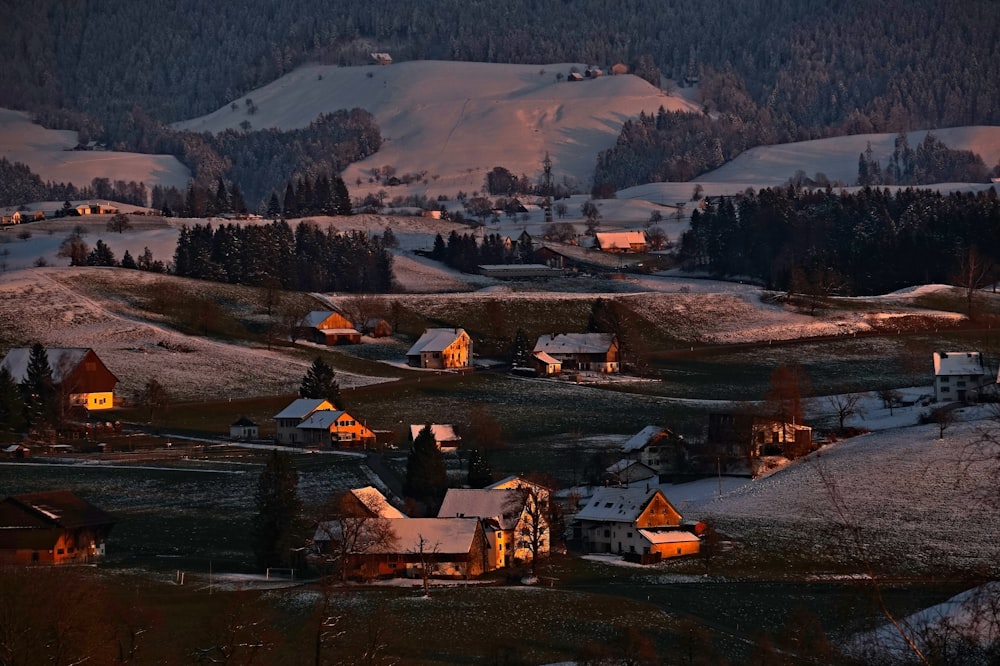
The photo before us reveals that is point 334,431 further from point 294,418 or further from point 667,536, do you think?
point 667,536

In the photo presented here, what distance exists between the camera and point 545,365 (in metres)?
92.8

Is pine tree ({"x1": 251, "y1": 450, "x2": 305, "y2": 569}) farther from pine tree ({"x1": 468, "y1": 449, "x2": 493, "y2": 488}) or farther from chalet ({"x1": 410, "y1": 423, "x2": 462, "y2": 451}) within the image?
chalet ({"x1": 410, "y1": 423, "x2": 462, "y2": 451})

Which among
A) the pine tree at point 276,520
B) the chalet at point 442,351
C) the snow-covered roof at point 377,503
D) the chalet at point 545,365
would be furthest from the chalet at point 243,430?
the pine tree at point 276,520

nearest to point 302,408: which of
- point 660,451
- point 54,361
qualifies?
point 54,361

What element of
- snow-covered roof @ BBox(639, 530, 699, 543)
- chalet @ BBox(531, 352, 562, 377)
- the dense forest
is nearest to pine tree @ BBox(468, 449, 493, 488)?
snow-covered roof @ BBox(639, 530, 699, 543)

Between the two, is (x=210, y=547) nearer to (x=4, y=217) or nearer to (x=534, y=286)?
(x=534, y=286)

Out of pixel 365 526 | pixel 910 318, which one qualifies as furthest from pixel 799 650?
pixel 910 318

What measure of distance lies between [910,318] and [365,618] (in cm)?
7375

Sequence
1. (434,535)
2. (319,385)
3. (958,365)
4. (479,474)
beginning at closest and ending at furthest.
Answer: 1. (434,535)
2. (479,474)
3. (319,385)
4. (958,365)

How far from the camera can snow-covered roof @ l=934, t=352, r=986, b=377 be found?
254 ft

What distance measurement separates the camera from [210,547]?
5144 cm

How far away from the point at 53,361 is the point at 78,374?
198 cm

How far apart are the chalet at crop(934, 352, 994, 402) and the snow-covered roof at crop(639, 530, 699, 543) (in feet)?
90.5

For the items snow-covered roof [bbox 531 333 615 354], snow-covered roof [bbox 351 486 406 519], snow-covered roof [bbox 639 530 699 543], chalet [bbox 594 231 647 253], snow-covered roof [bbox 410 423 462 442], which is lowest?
snow-covered roof [bbox 639 530 699 543]
